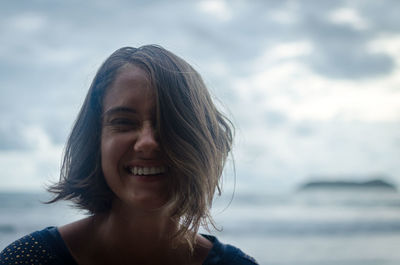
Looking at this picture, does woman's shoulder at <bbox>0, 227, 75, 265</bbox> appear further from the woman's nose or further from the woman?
the woman's nose

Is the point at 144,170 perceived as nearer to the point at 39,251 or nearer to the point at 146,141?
the point at 146,141

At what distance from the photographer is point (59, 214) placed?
17891 mm

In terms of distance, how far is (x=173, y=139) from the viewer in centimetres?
207

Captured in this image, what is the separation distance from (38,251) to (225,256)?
0.83 m

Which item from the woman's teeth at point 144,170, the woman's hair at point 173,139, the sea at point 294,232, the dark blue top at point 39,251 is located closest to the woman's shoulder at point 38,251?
the dark blue top at point 39,251

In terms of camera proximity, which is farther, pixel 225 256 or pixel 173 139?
pixel 225 256

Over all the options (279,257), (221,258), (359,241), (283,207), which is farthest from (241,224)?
(221,258)

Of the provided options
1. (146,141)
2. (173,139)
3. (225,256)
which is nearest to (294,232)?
(225,256)

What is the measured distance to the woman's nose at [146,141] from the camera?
6.50 ft

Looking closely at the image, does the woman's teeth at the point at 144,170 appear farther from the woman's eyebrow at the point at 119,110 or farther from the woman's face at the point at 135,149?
the woman's eyebrow at the point at 119,110

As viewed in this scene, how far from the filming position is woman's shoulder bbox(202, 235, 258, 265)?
229cm

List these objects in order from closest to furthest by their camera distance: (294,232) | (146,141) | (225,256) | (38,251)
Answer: (146,141) → (38,251) → (225,256) → (294,232)

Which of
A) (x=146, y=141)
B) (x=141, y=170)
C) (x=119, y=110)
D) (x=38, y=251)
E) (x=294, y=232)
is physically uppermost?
(x=294, y=232)

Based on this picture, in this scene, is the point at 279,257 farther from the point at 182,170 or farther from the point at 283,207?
the point at 283,207
